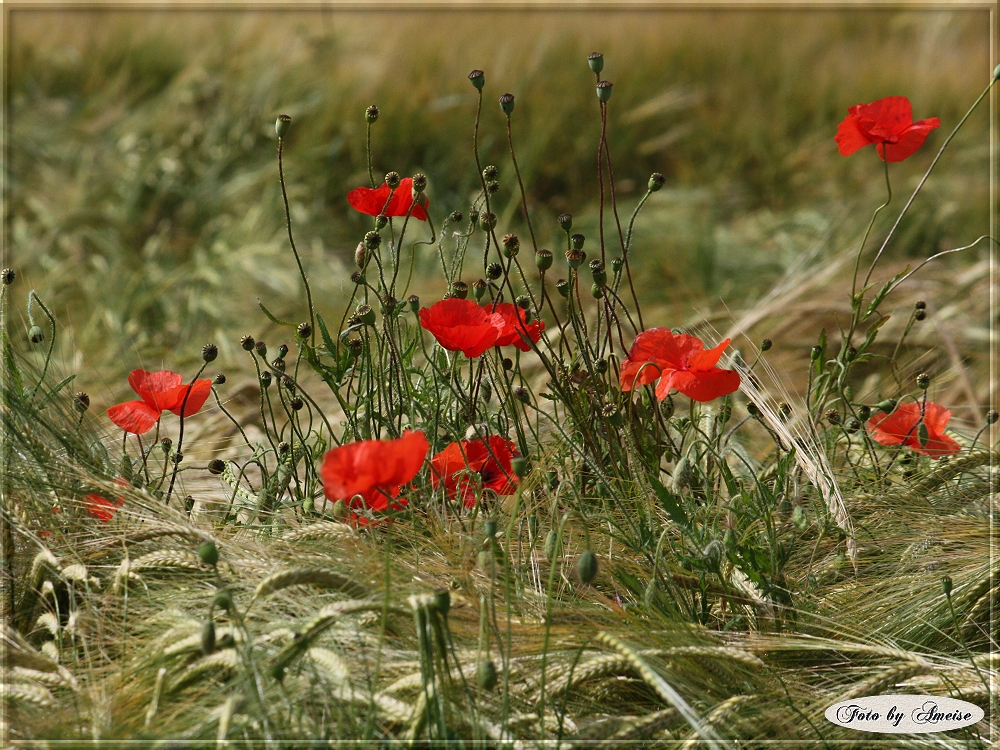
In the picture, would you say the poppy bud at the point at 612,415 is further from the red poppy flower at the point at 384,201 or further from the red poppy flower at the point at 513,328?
the red poppy flower at the point at 384,201

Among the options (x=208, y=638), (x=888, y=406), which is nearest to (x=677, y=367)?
(x=888, y=406)

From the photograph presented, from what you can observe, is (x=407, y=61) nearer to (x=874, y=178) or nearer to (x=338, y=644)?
(x=874, y=178)

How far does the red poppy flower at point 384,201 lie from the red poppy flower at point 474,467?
300 mm

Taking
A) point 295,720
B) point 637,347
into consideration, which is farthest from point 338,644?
point 637,347

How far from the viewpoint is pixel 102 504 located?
1.19 metres

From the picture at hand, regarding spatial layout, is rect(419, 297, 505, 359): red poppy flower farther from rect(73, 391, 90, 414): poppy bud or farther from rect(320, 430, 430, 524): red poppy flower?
rect(73, 391, 90, 414): poppy bud

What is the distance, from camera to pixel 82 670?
41.6 inches

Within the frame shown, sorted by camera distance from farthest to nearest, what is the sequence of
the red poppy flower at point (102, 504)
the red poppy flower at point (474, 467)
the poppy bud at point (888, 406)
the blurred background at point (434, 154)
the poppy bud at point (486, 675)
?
the blurred background at point (434, 154) → the poppy bud at point (888, 406) → the red poppy flower at point (474, 467) → the red poppy flower at point (102, 504) → the poppy bud at point (486, 675)

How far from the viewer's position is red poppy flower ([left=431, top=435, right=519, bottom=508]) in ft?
4.21

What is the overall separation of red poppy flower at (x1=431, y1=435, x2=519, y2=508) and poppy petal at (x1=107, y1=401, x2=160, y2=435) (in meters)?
0.36

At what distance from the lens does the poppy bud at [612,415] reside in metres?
1.31

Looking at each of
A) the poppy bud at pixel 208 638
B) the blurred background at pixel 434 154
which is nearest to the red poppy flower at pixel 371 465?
the poppy bud at pixel 208 638

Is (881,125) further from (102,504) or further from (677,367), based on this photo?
(102,504)

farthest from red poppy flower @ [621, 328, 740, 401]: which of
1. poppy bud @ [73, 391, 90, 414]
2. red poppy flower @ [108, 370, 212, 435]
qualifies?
poppy bud @ [73, 391, 90, 414]
